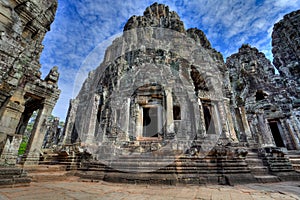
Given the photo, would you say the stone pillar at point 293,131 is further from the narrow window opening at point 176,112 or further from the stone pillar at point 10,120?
the stone pillar at point 10,120

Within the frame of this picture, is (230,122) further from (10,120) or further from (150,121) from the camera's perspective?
(10,120)

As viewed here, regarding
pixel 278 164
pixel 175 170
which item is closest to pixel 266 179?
pixel 278 164

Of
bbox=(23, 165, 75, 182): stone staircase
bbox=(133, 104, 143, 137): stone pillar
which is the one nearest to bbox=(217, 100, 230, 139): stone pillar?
bbox=(133, 104, 143, 137): stone pillar

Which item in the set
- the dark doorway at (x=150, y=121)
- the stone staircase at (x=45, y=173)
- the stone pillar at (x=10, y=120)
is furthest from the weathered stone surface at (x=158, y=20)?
the stone pillar at (x=10, y=120)

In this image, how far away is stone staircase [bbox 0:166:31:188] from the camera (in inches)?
118

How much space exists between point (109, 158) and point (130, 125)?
3494 millimetres

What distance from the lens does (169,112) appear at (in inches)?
375

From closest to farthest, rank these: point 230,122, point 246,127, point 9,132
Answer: point 9,132, point 246,127, point 230,122

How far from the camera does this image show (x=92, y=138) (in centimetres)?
1067

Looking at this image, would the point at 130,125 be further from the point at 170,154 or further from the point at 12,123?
the point at 12,123

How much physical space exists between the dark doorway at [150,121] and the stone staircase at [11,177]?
7.64 m

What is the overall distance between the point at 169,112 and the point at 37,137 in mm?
7360

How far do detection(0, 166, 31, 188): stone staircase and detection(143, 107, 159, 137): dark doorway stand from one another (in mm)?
7643

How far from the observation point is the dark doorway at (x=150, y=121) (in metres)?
10.7
